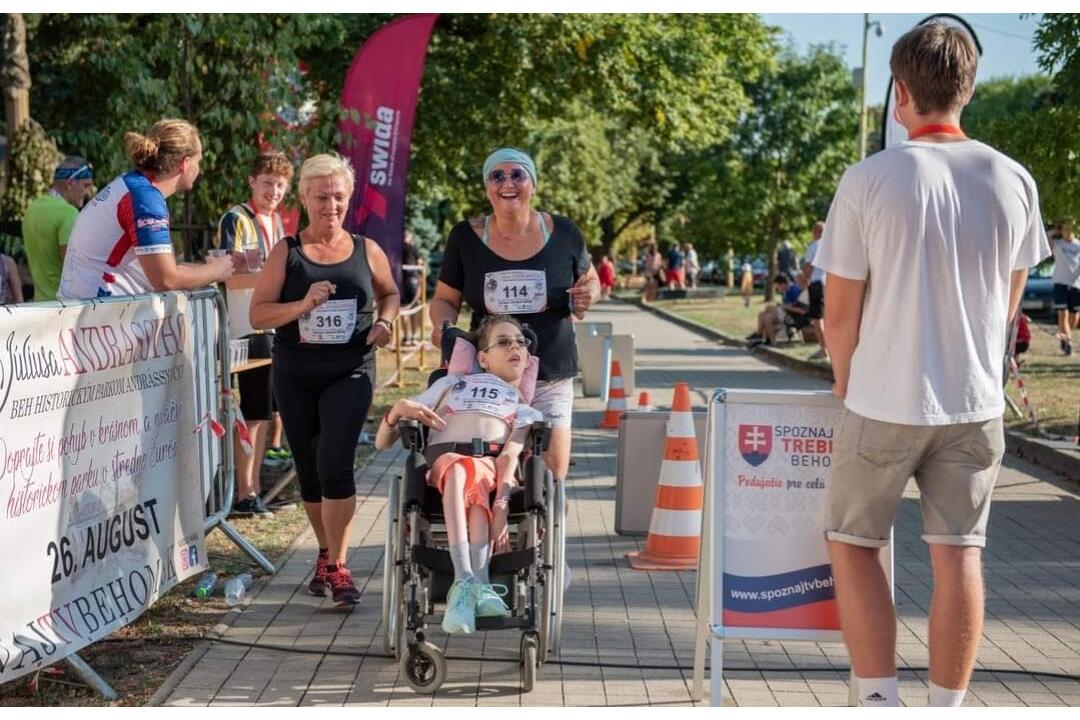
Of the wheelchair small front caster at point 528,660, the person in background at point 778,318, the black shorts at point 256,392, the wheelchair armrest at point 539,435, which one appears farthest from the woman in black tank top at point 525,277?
the person in background at point 778,318

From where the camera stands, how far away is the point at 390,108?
15.0m

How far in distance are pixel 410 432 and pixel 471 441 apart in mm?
242

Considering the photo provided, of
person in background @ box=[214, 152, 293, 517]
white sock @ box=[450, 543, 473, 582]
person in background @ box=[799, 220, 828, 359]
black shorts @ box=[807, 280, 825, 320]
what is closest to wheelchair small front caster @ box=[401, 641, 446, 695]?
white sock @ box=[450, 543, 473, 582]

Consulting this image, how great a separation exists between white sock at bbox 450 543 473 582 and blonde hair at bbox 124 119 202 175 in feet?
7.42

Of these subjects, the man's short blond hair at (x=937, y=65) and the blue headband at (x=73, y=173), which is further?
the blue headband at (x=73, y=173)

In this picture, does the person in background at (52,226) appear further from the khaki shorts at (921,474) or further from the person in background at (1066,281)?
the person in background at (1066,281)

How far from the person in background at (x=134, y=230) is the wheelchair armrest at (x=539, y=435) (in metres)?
1.74

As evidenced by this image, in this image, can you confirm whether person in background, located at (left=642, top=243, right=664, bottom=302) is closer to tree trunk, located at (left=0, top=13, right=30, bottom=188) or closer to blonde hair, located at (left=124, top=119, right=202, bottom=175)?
tree trunk, located at (left=0, top=13, right=30, bottom=188)

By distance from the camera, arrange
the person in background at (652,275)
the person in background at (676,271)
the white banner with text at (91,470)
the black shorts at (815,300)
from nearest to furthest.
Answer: the white banner with text at (91,470), the black shorts at (815,300), the person in background at (652,275), the person in background at (676,271)

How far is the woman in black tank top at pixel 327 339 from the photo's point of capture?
6707 millimetres

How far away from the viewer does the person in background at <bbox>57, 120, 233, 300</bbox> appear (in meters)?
6.36

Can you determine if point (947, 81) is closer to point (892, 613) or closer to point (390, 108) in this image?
point (892, 613)

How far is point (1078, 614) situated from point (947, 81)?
10.8 ft

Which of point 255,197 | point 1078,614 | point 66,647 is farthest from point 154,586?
point 1078,614
